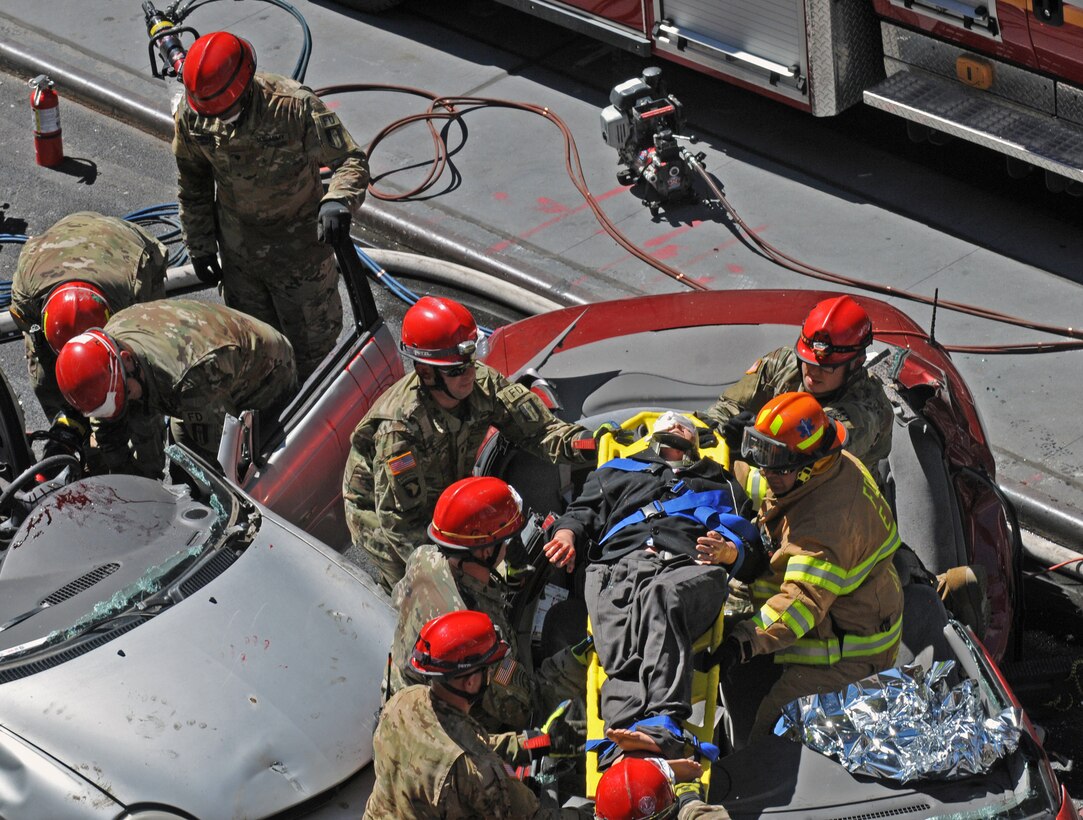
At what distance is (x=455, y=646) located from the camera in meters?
4.35

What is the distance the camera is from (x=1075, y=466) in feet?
23.8

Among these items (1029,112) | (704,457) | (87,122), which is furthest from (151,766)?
(87,122)

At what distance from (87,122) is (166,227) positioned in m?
1.93

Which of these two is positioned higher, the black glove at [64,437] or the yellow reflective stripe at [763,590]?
the black glove at [64,437]

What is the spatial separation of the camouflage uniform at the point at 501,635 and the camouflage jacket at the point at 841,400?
1.26 meters

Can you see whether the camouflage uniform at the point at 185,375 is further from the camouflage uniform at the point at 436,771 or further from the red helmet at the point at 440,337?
the camouflage uniform at the point at 436,771

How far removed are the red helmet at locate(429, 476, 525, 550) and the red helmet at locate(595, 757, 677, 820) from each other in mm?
1011

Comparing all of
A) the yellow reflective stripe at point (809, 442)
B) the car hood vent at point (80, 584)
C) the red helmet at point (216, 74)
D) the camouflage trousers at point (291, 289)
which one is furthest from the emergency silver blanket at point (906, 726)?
the red helmet at point (216, 74)

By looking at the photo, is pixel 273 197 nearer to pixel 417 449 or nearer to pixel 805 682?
pixel 417 449

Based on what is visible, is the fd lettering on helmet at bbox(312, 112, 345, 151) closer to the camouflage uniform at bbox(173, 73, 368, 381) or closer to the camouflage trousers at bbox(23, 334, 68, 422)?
the camouflage uniform at bbox(173, 73, 368, 381)

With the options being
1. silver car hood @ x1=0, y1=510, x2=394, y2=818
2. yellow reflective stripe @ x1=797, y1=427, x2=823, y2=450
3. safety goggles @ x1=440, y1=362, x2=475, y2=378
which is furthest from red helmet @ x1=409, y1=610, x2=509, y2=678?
safety goggles @ x1=440, y1=362, x2=475, y2=378

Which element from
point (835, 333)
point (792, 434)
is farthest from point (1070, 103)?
point (792, 434)

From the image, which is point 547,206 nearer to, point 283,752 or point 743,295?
point 743,295

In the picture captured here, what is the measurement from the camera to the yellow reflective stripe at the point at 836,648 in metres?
4.86
